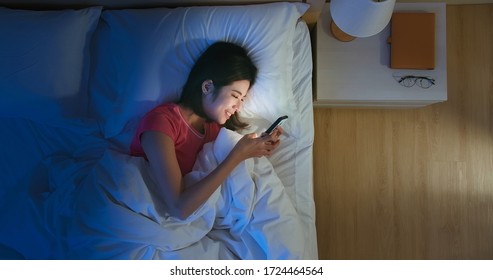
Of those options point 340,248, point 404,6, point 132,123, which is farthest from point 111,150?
point 404,6

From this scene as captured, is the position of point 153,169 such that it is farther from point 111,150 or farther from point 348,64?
point 348,64

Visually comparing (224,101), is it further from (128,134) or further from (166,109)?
(128,134)

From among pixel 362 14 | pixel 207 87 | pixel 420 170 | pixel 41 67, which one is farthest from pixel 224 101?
pixel 420 170

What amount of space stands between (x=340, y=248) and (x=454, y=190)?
0.51 metres

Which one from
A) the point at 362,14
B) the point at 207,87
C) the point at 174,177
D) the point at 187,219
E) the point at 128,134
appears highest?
the point at 362,14

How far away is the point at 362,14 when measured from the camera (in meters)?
1.00

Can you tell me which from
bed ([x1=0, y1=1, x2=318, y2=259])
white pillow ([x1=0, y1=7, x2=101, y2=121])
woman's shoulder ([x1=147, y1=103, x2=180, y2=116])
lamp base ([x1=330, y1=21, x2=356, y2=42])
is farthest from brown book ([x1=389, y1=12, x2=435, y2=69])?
white pillow ([x1=0, y1=7, x2=101, y2=121])

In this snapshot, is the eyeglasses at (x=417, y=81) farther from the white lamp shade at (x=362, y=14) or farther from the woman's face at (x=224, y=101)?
the woman's face at (x=224, y=101)

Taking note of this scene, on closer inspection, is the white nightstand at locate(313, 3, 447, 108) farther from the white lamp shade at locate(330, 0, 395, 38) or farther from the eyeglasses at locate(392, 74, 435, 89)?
the white lamp shade at locate(330, 0, 395, 38)

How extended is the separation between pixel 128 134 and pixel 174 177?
0.68 ft

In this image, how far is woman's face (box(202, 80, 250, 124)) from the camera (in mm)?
1095

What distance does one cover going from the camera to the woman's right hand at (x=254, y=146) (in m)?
1.07

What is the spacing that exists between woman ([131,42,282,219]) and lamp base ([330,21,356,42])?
34cm

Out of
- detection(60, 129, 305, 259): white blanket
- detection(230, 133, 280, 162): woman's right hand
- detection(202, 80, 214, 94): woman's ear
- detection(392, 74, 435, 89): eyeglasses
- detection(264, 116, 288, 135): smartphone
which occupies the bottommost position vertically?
detection(60, 129, 305, 259): white blanket
